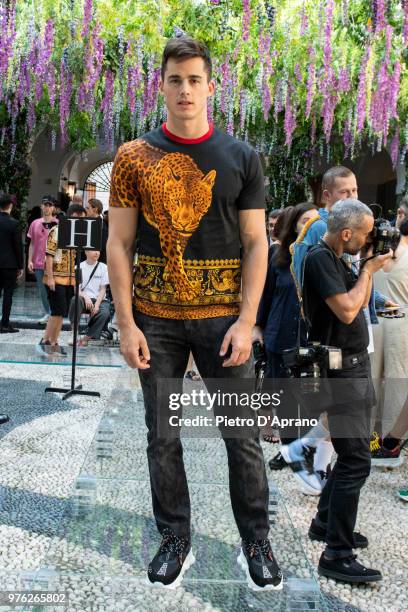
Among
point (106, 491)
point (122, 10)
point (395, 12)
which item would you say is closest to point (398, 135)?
point (395, 12)

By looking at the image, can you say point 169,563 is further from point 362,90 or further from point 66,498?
point 362,90

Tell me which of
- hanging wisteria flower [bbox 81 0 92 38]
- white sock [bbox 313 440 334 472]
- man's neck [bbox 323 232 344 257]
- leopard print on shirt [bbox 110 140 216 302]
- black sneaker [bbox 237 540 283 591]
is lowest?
white sock [bbox 313 440 334 472]

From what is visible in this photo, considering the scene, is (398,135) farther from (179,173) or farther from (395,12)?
(179,173)

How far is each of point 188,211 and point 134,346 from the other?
1.33 ft

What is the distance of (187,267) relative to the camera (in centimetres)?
196

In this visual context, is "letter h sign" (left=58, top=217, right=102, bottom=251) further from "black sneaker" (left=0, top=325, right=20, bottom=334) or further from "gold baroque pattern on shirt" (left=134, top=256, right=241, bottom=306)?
"black sneaker" (left=0, top=325, right=20, bottom=334)

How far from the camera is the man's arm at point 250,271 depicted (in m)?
1.96

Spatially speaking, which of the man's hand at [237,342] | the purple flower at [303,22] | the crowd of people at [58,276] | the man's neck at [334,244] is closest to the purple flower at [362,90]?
the purple flower at [303,22]

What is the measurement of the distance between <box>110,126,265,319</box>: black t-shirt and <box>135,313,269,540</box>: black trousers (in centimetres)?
4

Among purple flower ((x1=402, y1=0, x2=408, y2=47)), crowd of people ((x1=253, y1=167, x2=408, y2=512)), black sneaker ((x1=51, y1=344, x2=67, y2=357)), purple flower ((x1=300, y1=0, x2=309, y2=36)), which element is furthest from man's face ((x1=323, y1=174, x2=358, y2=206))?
purple flower ((x1=300, y1=0, x2=309, y2=36))

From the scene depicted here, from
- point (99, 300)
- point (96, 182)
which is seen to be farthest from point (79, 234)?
point (96, 182)

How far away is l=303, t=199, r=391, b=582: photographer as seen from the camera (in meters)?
2.40

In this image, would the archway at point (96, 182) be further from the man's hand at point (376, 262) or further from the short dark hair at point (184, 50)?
the short dark hair at point (184, 50)

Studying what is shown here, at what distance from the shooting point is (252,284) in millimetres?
1999
